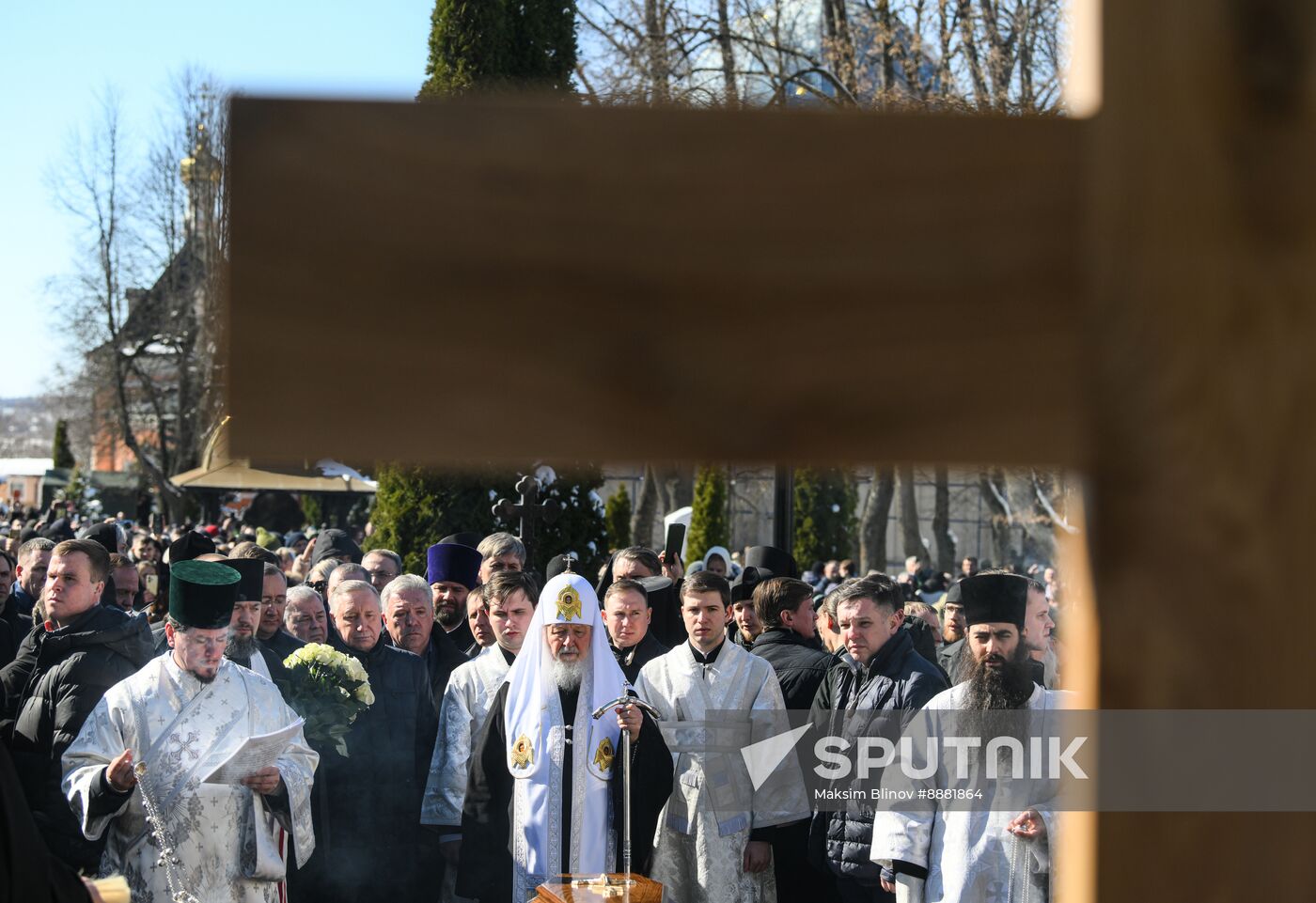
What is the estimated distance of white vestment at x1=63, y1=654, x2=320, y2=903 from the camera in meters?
5.31

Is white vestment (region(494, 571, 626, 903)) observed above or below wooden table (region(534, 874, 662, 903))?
above

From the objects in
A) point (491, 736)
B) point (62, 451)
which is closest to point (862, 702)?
point (491, 736)

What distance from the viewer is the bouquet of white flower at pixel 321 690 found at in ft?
19.7

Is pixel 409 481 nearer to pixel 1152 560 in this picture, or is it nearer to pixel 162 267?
pixel 1152 560

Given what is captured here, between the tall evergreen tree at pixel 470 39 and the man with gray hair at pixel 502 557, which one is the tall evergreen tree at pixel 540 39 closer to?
the tall evergreen tree at pixel 470 39

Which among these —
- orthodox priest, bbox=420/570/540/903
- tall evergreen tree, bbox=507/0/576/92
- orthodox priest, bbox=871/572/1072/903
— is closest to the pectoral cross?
orthodox priest, bbox=420/570/540/903

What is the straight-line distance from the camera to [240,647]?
20.6ft

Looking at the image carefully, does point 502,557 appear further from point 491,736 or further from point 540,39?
point 540,39

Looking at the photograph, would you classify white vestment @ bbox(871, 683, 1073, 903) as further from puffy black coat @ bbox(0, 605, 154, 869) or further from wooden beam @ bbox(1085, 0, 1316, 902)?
wooden beam @ bbox(1085, 0, 1316, 902)

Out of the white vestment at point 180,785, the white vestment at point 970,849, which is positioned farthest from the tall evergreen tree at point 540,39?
the white vestment at point 970,849

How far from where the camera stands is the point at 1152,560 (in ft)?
2.59

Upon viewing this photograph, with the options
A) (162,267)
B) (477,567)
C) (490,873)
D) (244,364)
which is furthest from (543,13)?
(162,267)

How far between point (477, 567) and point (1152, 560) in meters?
8.09

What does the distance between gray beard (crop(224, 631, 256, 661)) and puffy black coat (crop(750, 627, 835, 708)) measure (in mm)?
2426
